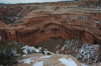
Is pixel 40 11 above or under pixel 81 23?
above

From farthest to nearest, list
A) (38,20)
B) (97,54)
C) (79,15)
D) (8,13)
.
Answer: (8,13), (38,20), (79,15), (97,54)

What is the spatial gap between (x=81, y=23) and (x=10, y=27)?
35.8ft

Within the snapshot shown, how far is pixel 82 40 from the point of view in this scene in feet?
40.9

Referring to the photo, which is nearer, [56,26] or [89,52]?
[89,52]

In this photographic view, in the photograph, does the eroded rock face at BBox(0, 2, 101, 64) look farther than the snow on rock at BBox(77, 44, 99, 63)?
Yes

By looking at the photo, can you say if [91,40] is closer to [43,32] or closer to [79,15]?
[79,15]

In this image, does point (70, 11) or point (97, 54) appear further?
point (70, 11)

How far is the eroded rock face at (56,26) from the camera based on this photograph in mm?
11023

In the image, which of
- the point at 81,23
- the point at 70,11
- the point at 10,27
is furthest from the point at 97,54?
the point at 10,27

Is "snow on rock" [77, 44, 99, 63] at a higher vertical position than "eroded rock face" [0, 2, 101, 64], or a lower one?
lower

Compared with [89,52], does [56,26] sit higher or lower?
higher

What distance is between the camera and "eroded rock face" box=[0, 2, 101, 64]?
36.2 ft

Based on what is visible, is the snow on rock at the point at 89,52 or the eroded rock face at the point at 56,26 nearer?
the snow on rock at the point at 89,52

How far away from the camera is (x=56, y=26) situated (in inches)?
526
